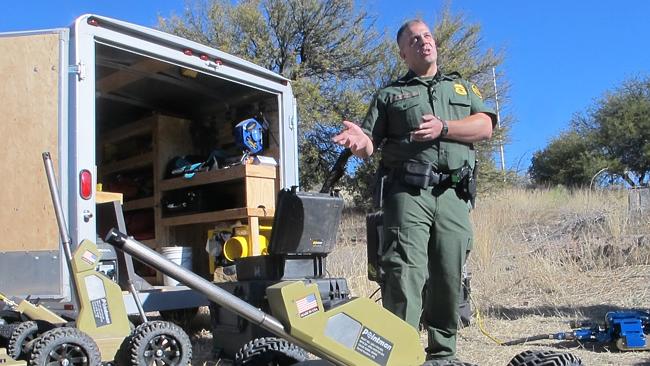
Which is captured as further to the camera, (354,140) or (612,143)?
(612,143)

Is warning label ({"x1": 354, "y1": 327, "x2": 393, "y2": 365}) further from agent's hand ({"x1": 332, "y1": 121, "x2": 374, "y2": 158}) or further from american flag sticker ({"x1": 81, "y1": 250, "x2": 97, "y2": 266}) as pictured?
american flag sticker ({"x1": 81, "y1": 250, "x2": 97, "y2": 266})

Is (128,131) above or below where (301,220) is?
above

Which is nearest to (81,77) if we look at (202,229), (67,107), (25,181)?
(67,107)

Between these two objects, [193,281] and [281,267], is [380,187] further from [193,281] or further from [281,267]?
[281,267]

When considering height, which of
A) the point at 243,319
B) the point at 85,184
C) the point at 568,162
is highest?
the point at 568,162

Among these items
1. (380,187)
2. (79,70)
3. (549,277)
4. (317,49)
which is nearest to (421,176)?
(380,187)

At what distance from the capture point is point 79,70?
166 inches

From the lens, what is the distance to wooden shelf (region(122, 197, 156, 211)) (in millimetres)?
6953

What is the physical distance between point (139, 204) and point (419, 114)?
4.61 m

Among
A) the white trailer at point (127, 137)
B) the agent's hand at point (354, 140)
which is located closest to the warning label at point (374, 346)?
the agent's hand at point (354, 140)

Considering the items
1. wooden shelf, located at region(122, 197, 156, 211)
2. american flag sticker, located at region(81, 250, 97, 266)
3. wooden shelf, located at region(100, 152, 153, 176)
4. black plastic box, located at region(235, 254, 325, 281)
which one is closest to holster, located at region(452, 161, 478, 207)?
black plastic box, located at region(235, 254, 325, 281)

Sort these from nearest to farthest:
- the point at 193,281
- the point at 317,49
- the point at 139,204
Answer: the point at 193,281 < the point at 139,204 < the point at 317,49

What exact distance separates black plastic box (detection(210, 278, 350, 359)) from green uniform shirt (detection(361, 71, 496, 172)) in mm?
1466

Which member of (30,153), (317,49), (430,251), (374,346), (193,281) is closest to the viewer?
(193,281)
